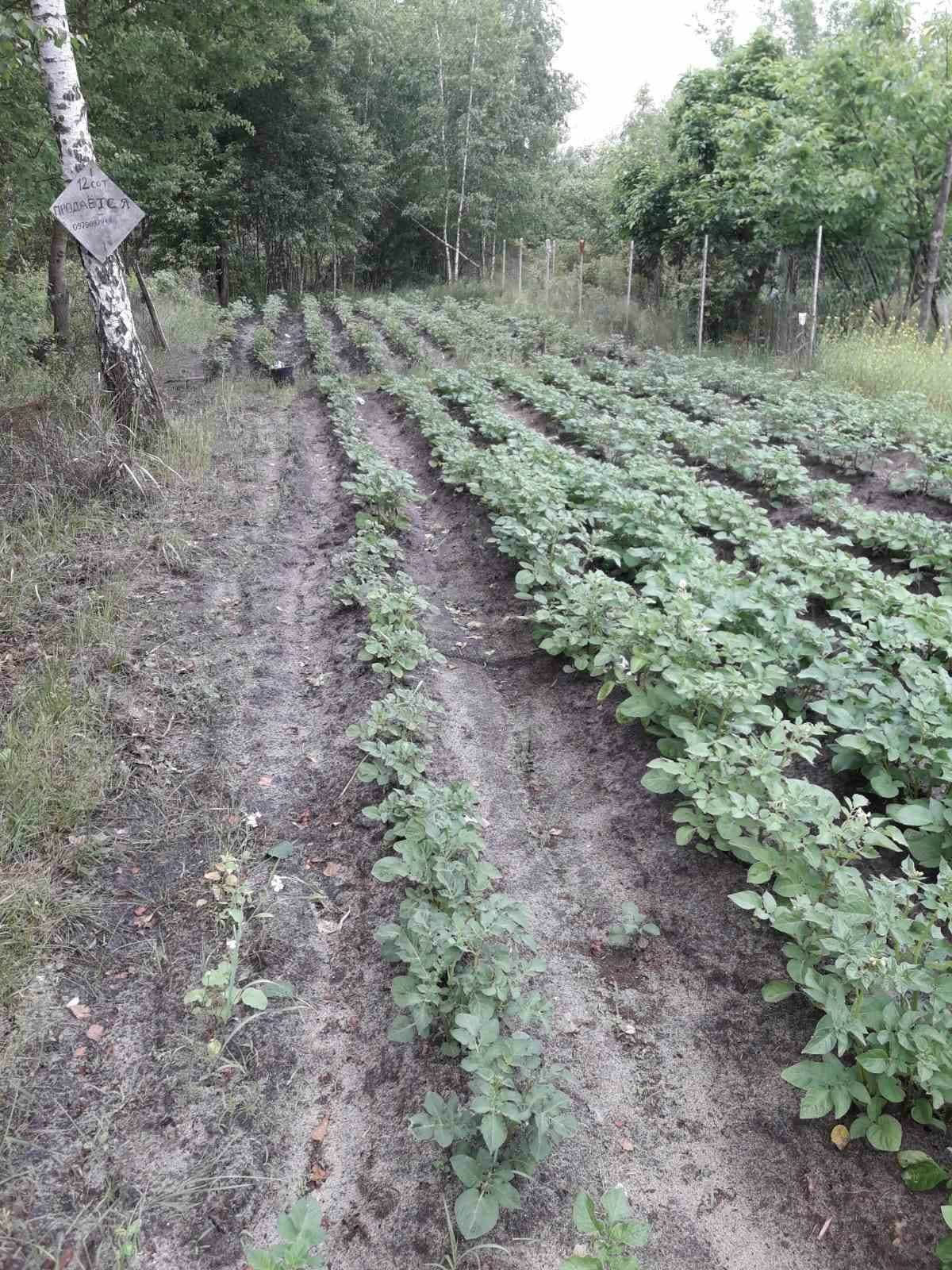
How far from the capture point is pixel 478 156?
27062mm

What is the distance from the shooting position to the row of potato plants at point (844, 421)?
7.20 meters

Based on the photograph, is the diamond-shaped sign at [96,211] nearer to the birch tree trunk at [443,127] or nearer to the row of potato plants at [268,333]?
the row of potato plants at [268,333]

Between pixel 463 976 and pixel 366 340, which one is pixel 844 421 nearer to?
pixel 463 976

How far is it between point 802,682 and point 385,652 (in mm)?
2038

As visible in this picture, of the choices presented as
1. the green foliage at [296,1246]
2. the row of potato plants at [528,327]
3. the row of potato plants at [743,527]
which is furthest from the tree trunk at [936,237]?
the green foliage at [296,1246]

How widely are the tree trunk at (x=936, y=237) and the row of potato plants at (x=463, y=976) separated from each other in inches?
484

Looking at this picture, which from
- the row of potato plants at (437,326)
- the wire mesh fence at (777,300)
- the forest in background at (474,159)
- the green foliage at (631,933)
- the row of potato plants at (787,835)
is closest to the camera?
the row of potato plants at (787,835)

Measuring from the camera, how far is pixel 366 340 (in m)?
14.6

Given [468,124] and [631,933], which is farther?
[468,124]

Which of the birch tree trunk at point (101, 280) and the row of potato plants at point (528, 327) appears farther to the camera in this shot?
the row of potato plants at point (528, 327)

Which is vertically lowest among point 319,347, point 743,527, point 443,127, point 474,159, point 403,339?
point 743,527

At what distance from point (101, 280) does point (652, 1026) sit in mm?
6919

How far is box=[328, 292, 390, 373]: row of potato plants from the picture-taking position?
12977 millimetres

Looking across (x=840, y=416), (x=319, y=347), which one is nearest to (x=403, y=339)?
(x=319, y=347)
